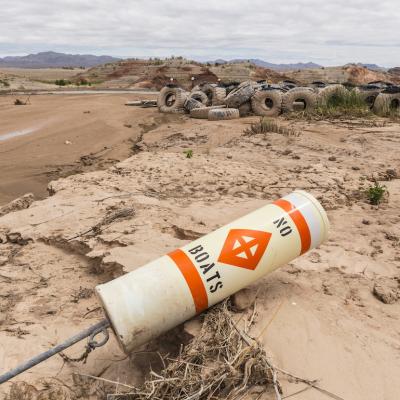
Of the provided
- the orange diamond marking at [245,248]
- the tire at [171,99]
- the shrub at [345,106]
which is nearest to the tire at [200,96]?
the tire at [171,99]

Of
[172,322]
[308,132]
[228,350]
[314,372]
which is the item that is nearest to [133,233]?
[172,322]

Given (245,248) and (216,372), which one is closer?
(216,372)

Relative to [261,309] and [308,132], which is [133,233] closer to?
[261,309]

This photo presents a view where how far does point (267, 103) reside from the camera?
10281mm

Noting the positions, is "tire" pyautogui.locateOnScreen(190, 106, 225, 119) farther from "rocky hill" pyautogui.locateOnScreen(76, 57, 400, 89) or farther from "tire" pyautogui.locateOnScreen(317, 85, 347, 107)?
"rocky hill" pyautogui.locateOnScreen(76, 57, 400, 89)

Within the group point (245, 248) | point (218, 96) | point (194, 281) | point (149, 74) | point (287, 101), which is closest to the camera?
point (194, 281)

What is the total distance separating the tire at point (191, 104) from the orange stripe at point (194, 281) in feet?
31.0

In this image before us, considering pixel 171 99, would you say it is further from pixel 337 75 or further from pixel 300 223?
pixel 337 75

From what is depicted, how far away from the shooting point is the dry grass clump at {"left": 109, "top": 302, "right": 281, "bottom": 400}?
1.96 meters

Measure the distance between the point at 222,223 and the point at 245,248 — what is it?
1.50 m

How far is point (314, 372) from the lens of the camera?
210 centimetres

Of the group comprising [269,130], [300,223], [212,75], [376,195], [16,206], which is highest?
[212,75]

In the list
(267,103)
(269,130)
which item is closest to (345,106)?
(267,103)

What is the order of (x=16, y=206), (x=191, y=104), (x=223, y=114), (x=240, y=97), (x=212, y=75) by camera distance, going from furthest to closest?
(x=212, y=75), (x=191, y=104), (x=240, y=97), (x=223, y=114), (x=16, y=206)
